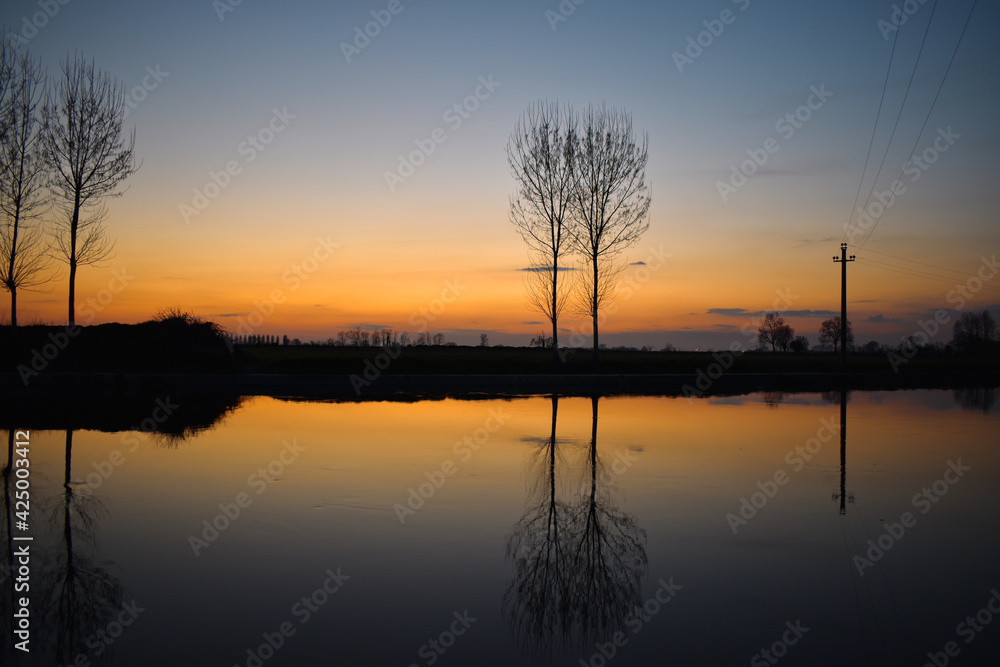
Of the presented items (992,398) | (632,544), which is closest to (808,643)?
(632,544)

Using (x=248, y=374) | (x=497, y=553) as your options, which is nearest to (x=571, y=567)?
(x=497, y=553)

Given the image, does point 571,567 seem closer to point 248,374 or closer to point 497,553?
point 497,553

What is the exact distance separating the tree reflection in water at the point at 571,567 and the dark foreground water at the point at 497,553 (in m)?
0.03

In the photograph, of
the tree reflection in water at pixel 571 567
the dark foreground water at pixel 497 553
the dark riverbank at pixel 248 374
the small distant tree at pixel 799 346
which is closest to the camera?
the dark foreground water at pixel 497 553

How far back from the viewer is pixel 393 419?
15.8 meters

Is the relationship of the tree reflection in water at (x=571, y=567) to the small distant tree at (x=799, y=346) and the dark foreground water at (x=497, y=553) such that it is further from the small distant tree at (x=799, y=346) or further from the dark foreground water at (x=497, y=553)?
the small distant tree at (x=799, y=346)

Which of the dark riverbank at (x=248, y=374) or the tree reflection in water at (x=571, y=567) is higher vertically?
the dark riverbank at (x=248, y=374)

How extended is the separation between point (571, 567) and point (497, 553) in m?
0.67

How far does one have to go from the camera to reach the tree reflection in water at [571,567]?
4398mm

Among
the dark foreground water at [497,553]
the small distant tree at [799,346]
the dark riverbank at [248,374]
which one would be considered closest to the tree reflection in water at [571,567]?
the dark foreground water at [497,553]

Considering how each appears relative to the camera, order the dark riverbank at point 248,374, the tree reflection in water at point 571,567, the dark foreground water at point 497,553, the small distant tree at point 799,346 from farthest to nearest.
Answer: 1. the small distant tree at point 799,346
2. the dark riverbank at point 248,374
3. the tree reflection in water at point 571,567
4. the dark foreground water at point 497,553

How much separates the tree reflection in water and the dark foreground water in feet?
0.08

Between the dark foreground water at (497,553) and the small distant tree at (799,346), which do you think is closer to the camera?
the dark foreground water at (497,553)

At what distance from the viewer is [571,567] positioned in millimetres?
5465
